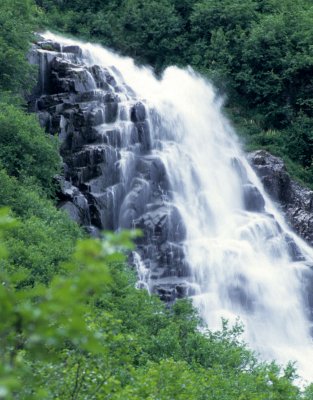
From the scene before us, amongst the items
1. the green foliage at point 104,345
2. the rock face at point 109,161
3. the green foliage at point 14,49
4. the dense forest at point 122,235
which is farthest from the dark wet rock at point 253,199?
the green foliage at point 104,345

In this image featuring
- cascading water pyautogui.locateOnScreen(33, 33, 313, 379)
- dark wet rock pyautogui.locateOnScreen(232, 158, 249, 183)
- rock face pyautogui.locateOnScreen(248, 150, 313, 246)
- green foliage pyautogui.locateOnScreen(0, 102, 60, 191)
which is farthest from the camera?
dark wet rock pyautogui.locateOnScreen(232, 158, 249, 183)

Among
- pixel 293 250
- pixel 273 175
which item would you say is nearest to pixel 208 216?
pixel 293 250

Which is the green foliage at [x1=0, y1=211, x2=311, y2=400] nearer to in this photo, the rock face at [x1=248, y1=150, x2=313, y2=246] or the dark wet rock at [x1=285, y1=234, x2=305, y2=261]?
the dark wet rock at [x1=285, y1=234, x2=305, y2=261]

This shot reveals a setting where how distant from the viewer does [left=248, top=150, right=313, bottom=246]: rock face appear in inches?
1312

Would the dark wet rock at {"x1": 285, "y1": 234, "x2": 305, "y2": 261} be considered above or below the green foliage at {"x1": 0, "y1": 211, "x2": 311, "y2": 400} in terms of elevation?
below

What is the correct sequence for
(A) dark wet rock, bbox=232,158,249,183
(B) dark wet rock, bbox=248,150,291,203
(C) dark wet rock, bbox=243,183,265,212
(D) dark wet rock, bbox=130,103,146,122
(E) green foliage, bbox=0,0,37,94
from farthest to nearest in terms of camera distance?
(B) dark wet rock, bbox=248,150,291,203 → (A) dark wet rock, bbox=232,158,249,183 → (C) dark wet rock, bbox=243,183,265,212 → (D) dark wet rock, bbox=130,103,146,122 → (E) green foliage, bbox=0,0,37,94

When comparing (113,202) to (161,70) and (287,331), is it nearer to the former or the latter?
(287,331)

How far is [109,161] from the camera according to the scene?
2900 centimetres

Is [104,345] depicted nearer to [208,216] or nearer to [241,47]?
[208,216]

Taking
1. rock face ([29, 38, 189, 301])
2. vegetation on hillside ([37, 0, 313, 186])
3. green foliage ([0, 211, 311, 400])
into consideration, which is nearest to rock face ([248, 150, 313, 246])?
vegetation on hillside ([37, 0, 313, 186])

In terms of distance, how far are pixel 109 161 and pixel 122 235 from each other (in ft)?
81.5

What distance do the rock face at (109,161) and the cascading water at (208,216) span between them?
64mm

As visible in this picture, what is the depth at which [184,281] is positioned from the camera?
26469 millimetres

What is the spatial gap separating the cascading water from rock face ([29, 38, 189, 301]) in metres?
0.06
